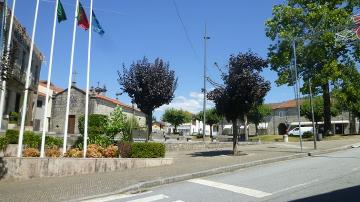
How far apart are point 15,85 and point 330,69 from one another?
80.1 feet

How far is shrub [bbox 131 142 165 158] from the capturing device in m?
16.2

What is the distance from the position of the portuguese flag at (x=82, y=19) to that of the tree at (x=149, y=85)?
686 centimetres

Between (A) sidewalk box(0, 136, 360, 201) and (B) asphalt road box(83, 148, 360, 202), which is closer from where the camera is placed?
(B) asphalt road box(83, 148, 360, 202)

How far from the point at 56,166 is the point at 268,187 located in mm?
7233

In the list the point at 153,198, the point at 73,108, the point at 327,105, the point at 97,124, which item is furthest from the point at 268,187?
the point at 73,108

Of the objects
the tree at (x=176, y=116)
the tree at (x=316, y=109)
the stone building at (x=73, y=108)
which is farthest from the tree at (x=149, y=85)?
the tree at (x=176, y=116)

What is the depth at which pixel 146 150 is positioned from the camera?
16328 mm

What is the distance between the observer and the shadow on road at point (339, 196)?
8773 mm

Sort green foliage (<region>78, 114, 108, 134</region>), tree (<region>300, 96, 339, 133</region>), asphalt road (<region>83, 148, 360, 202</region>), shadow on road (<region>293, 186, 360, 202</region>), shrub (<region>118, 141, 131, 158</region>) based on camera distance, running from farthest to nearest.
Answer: tree (<region>300, 96, 339, 133</region>), green foliage (<region>78, 114, 108, 134</region>), shrub (<region>118, 141, 131, 158</region>), asphalt road (<region>83, 148, 360, 202</region>), shadow on road (<region>293, 186, 360, 202</region>)

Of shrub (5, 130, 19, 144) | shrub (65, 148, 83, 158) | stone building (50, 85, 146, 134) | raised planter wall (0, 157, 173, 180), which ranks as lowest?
raised planter wall (0, 157, 173, 180)

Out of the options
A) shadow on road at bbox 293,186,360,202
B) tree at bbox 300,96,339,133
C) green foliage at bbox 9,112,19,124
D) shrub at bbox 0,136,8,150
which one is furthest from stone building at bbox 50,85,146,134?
shadow on road at bbox 293,186,360,202

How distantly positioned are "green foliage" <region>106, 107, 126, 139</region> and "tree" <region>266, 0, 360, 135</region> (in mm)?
15188

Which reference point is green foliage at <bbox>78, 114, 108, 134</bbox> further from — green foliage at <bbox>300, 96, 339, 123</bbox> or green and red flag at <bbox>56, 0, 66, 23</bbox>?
green foliage at <bbox>300, 96, 339, 123</bbox>

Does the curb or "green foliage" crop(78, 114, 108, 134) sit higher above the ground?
"green foliage" crop(78, 114, 108, 134)
